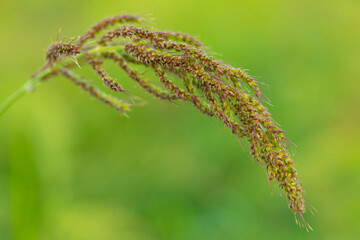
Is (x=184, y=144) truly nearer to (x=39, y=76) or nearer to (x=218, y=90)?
(x=39, y=76)

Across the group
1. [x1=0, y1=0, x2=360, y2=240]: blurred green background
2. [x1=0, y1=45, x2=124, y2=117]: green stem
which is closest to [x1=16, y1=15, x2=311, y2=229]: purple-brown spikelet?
[x1=0, y1=45, x2=124, y2=117]: green stem

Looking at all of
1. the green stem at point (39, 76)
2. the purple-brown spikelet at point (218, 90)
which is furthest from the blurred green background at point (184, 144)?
the purple-brown spikelet at point (218, 90)

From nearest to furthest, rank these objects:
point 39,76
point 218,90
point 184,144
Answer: point 218,90
point 39,76
point 184,144

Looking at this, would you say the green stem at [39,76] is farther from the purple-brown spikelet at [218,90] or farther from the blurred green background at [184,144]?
the blurred green background at [184,144]

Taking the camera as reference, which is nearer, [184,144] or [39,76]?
[39,76]

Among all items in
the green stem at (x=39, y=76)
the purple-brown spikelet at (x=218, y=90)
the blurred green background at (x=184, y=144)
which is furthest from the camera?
the blurred green background at (x=184, y=144)

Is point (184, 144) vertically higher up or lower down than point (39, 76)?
higher up

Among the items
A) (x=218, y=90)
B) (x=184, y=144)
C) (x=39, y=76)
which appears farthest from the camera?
(x=184, y=144)

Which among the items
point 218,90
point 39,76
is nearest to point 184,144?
point 39,76

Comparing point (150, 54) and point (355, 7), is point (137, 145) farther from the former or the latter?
point (355, 7)
